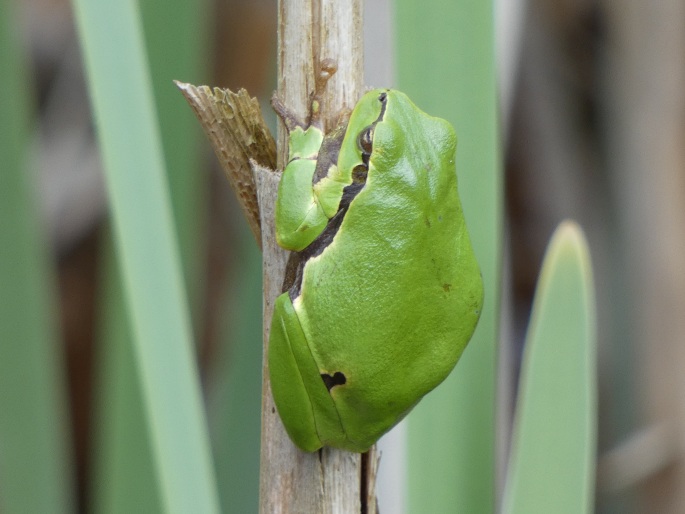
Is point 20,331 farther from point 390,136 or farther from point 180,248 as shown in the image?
point 390,136

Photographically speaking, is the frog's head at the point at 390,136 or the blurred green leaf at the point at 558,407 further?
the frog's head at the point at 390,136

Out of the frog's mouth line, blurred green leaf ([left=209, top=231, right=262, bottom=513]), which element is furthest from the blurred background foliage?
the frog's mouth line

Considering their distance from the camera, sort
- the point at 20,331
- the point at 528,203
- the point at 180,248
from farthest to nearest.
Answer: the point at 528,203
the point at 180,248
the point at 20,331

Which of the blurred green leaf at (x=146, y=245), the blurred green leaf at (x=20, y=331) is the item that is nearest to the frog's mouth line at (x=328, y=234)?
the blurred green leaf at (x=146, y=245)

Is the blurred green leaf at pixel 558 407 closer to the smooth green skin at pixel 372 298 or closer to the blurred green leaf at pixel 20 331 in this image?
the smooth green skin at pixel 372 298

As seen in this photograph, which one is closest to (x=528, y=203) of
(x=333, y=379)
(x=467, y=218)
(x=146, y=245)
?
(x=467, y=218)

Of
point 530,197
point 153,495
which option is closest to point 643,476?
point 530,197

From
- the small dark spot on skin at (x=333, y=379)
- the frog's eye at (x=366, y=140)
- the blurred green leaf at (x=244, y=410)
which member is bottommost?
the blurred green leaf at (x=244, y=410)
